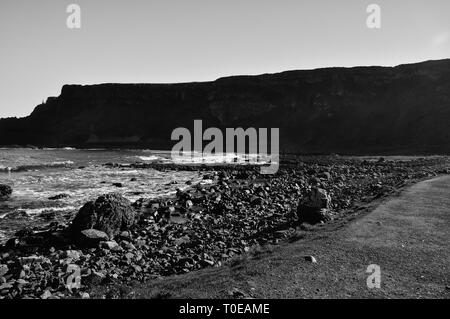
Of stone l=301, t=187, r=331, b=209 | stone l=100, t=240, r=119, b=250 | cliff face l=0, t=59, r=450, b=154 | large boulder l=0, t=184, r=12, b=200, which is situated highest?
cliff face l=0, t=59, r=450, b=154

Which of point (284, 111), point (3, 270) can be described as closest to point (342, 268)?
point (3, 270)

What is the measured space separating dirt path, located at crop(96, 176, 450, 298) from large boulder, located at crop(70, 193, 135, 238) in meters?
6.24

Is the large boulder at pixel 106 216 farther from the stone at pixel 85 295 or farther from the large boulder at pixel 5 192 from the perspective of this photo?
the large boulder at pixel 5 192

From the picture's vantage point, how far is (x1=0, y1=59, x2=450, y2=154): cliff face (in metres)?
96.7

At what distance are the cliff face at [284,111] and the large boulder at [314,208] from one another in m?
63.6

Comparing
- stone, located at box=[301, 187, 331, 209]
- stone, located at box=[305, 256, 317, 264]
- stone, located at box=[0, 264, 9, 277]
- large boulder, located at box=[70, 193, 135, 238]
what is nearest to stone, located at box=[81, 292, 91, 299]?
stone, located at box=[0, 264, 9, 277]

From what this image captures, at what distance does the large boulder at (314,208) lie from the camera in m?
16.8

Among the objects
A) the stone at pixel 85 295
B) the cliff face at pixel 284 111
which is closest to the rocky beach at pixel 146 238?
the stone at pixel 85 295

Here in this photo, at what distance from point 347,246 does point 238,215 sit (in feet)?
25.1

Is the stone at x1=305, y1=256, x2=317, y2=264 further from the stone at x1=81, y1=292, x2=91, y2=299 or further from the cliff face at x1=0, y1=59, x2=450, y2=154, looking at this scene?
Result: the cliff face at x1=0, y1=59, x2=450, y2=154

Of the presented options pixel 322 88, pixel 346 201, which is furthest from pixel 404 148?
pixel 346 201

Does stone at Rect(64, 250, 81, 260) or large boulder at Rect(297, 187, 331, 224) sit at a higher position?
large boulder at Rect(297, 187, 331, 224)

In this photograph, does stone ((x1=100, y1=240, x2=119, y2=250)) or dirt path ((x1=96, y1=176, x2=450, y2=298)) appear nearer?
dirt path ((x1=96, y1=176, x2=450, y2=298))
